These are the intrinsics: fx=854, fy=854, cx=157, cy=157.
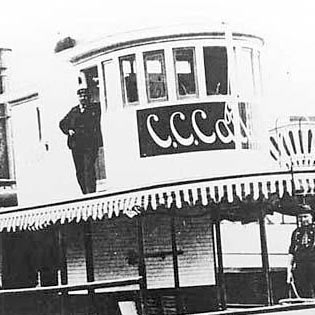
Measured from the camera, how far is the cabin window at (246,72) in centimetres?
895

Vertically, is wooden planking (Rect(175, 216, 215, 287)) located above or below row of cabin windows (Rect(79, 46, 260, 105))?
below

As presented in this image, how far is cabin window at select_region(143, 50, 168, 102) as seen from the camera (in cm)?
875

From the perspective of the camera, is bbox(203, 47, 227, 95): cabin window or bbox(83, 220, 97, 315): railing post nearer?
bbox(83, 220, 97, 315): railing post

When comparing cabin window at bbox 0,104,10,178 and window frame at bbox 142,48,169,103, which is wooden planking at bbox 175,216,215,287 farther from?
cabin window at bbox 0,104,10,178

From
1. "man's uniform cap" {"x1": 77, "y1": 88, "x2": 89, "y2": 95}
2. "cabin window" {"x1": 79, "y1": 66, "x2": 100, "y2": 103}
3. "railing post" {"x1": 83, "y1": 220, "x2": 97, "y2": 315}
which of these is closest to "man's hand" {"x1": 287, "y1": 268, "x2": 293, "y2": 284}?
"railing post" {"x1": 83, "y1": 220, "x2": 97, "y2": 315}

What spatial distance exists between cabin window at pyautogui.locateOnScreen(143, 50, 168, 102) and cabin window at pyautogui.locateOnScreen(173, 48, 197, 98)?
0.14 metres

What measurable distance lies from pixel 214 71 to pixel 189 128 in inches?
26.7

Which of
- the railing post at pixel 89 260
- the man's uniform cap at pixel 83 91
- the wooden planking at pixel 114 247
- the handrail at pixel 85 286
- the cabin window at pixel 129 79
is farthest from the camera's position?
the wooden planking at pixel 114 247

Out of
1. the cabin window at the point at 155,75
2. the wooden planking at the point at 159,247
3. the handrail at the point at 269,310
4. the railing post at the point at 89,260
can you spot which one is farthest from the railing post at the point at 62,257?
the handrail at the point at 269,310

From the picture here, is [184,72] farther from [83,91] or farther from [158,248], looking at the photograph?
[158,248]

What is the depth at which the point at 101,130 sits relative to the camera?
30.5 ft

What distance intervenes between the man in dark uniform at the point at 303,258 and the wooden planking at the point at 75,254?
9.36 feet

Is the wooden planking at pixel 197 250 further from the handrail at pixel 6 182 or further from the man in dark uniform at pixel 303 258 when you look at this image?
the handrail at pixel 6 182

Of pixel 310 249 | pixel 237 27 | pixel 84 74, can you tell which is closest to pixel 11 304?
pixel 84 74
